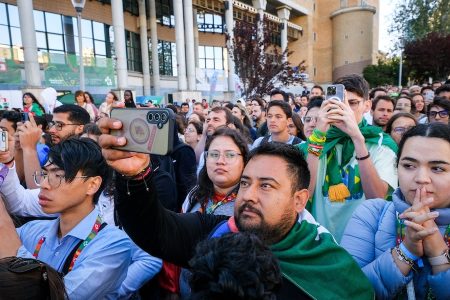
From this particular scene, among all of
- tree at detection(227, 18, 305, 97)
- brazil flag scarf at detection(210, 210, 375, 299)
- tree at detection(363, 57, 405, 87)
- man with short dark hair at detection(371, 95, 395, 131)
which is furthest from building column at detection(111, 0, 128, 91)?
tree at detection(363, 57, 405, 87)

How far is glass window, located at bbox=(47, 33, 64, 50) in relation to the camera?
1981cm

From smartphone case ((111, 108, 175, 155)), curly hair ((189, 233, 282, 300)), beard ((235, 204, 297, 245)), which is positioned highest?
smartphone case ((111, 108, 175, 155))

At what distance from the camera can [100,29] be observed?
2298cm

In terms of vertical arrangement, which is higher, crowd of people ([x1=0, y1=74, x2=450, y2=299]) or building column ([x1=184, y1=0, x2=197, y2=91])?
building column ([x1=184, y1=0, x2=197, y2=91])

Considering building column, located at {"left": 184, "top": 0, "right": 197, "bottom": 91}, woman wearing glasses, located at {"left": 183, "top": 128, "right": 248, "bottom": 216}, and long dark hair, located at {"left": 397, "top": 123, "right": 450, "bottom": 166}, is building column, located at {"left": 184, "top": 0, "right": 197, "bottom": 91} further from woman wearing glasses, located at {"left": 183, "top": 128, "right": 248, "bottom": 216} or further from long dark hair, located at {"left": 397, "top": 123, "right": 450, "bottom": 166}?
long dark hair, located at {"left": 397, "top": 123, "right": 450, "bottom": 166}

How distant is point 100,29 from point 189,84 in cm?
711

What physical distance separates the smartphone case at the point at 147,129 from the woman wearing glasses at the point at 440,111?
13.1ft

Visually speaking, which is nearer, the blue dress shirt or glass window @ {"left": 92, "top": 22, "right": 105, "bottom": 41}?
the blue dress shirt

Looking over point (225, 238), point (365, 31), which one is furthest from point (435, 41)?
point (225, 238)

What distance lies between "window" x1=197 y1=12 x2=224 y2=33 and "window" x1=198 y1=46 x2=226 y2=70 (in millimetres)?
1729

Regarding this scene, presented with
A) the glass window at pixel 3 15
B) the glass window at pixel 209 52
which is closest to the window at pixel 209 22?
the glass window at pixel 209 52

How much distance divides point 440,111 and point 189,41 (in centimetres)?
2034

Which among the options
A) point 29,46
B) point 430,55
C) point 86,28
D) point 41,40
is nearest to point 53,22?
point 41,40

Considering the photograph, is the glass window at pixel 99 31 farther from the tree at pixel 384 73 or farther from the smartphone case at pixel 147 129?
the tree at pixel 384 73
